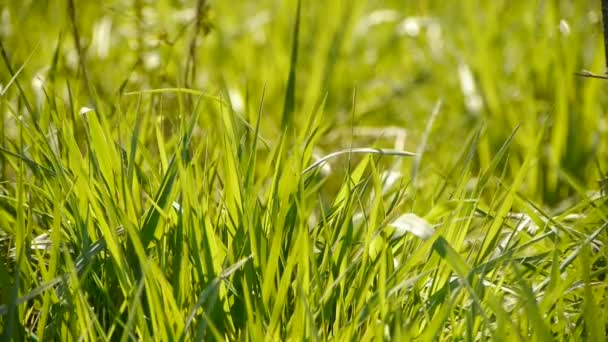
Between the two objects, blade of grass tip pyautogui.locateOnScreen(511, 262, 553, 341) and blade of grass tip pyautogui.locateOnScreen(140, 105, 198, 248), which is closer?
blade of grass tip pyautogui.locateOnScreen(511, 262, 553, 341)

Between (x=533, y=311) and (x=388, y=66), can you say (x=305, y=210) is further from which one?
(x=388, y=66)

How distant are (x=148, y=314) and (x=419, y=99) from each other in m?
2.21

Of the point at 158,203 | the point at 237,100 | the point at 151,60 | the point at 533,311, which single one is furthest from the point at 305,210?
the point at 151,60

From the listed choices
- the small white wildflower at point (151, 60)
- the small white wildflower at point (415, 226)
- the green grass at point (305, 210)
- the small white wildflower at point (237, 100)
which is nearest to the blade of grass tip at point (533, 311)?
the green grass at point (305, 210)

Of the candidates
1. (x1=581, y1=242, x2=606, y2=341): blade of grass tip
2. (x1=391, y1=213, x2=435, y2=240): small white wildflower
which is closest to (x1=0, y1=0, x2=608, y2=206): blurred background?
(x1=391, y1=213, x2=435, y2=240): small white wildflower

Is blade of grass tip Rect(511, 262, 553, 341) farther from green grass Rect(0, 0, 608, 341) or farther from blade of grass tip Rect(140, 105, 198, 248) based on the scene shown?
blade of grass tip Rect(140, 105, 198, 248)

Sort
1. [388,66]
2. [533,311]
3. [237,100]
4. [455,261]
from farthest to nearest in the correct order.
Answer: [388,66], [237,100], [455,261], [533,311]

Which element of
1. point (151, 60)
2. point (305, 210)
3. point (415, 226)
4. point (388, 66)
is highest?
point (415, 226)

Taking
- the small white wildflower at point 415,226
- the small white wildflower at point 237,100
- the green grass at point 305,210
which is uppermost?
the small white wildflower at point 415,226

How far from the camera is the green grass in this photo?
131cm

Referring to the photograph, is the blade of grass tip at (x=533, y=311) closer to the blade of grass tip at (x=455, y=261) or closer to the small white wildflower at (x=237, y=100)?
the blade of grass tip at (x=455, y=261)

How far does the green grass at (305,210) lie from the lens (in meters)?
1.31

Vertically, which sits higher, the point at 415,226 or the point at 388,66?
the point at 415,226

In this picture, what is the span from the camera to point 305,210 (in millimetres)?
1610
